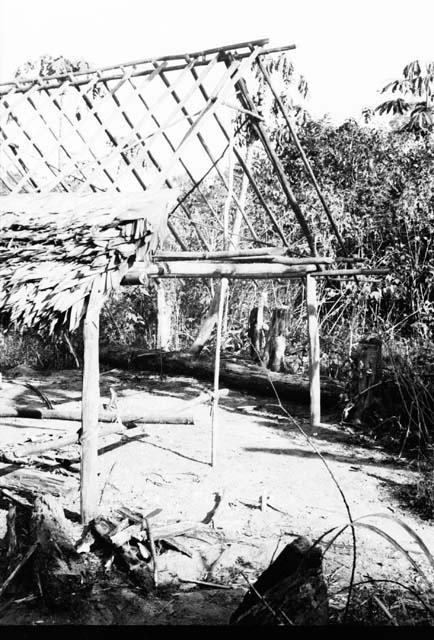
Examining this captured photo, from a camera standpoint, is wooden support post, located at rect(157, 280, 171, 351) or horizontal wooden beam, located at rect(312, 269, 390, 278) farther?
wooden support post, located at rect(157, 280, 171, 351)

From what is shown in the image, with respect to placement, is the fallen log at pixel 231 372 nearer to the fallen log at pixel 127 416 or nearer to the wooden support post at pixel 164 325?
the wooden support post at pixel 164 325

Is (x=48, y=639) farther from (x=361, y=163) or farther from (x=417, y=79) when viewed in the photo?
(x=361, y=163)

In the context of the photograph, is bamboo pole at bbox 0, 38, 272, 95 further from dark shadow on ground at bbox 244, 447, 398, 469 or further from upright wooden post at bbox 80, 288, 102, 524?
dark shadow on ground at bbox 244, 447, 398, 469

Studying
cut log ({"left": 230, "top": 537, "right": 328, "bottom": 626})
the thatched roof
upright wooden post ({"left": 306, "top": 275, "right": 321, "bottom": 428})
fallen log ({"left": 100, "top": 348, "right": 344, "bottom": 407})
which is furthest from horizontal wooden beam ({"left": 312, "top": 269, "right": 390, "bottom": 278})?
cut log ({"left": 230, "top": 537, "right": 328, "bottom": 626})

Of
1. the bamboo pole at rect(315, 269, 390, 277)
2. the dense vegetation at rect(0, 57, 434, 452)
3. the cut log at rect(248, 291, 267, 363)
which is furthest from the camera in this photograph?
the cut log at rect(248, 291, 267, 363)

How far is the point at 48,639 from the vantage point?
1793mm

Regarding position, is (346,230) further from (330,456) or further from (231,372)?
(330,456)

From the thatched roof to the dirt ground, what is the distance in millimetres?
1547

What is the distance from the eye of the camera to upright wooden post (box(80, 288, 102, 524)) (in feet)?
16.1

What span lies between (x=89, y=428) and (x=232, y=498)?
148cm

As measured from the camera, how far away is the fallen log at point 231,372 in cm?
961

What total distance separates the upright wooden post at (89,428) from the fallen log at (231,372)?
4277 millimetres

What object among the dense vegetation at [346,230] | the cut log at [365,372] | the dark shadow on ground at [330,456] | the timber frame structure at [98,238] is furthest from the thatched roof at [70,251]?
the dense vegetation at [346,230]

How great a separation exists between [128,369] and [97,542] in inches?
318
